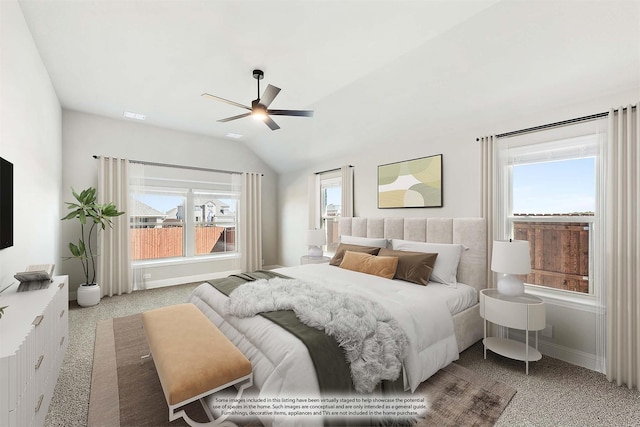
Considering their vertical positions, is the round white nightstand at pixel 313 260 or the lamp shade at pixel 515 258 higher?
the lamp shade at pixel 515 258

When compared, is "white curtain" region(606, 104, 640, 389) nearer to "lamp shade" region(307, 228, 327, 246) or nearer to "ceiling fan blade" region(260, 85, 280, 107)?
"ceiling fan blade" region(260, 85, 280, 107)

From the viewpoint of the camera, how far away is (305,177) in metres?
5.88

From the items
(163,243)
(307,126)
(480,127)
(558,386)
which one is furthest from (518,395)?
(163,243)

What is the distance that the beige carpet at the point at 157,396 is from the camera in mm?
1797

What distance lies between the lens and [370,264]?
3.28m

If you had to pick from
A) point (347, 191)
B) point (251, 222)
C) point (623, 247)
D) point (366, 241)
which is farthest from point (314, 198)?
point (623, 247)

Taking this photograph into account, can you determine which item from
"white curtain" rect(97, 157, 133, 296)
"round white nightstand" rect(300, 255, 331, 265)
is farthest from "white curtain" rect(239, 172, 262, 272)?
"white curtain" rect(97, 157, 133, 296)

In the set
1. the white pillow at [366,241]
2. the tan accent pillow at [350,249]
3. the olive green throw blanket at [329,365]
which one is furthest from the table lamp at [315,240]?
the olive green throw blanket at [329,365]

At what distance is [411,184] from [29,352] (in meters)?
3.86

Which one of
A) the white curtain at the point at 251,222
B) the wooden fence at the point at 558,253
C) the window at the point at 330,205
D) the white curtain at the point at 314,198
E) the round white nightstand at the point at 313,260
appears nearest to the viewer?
the wooden fence at the point at 558,253

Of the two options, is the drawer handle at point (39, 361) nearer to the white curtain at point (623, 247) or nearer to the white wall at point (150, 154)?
the white wall at point (150, 154)

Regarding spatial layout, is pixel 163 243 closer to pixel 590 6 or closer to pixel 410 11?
pixel 410 11

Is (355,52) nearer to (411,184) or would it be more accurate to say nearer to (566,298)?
(411,184)

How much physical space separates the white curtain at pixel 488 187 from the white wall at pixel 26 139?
4180mm
